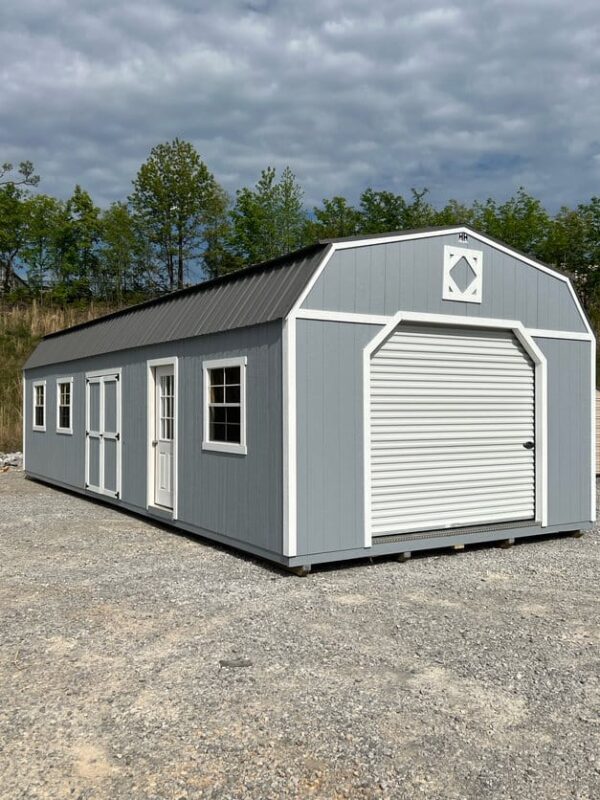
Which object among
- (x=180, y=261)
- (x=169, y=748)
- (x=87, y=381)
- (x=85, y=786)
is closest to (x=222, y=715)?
(x=169, y=748)

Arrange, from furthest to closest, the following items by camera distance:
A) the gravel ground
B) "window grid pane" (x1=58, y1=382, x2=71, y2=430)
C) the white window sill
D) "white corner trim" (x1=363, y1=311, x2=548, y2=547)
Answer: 1. "window grid pane" (x1=58, y1=382, x2=71, y2=430)
2. the white window sill
3. "white corner trim" (x1=363, y1=311, x2=548, y2=547)
4. the gravel ground

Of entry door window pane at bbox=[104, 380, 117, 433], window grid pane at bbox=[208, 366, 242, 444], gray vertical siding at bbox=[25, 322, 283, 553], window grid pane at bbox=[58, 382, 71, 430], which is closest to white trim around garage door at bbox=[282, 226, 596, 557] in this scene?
gray vertical siding at bbox=[25, 322, 283, 553]

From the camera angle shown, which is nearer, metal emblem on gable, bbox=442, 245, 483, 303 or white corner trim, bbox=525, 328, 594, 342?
metal emblem on gable, bbox=442, 245, 483, 303

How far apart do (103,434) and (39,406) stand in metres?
4.32

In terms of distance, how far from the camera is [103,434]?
1050 centimetres

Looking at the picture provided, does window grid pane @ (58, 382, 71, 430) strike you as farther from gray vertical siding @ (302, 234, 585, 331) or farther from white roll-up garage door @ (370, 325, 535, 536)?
gray vertical siding @ (302, 234, 585, 331)

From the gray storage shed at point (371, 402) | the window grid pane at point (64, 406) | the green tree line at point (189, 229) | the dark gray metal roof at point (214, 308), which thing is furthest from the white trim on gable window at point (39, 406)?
the green tree line at point (189, 229)

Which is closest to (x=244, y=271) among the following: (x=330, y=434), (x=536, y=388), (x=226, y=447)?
(x=226, y=447)

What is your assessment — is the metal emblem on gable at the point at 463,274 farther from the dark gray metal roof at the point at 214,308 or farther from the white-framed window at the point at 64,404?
the white-framed window at the point at 64,404

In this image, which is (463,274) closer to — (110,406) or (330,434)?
(330,434)

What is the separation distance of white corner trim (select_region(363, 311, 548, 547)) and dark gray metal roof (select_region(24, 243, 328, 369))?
3.11ft

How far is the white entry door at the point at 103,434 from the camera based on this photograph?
10039 mm

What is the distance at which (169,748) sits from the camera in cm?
306

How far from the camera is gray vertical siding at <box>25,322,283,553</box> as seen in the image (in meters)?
6.44
